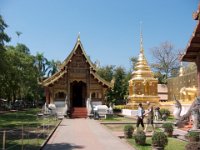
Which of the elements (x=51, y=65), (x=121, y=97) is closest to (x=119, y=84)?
(x=121, y=97)

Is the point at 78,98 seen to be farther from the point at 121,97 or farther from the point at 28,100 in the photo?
the point at 28,100

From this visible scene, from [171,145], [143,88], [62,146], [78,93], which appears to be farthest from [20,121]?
[171,145]

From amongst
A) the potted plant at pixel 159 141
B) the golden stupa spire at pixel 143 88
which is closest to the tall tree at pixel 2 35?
the golden stupa spire at pixel 143 88

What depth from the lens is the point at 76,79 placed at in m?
34.4

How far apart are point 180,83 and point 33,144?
28.4 meters

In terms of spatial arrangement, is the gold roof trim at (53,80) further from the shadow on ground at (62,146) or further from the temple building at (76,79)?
the shadow on ground at (62,146)

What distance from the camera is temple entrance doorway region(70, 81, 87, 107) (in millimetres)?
36341

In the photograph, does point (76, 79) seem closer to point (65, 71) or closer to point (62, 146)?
point (65, 71)

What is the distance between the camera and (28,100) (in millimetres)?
93125

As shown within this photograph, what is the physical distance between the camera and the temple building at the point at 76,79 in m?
33.9

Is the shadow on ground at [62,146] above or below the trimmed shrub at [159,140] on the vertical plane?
below

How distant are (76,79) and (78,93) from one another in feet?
13.6

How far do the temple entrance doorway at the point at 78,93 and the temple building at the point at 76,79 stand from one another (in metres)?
1.18

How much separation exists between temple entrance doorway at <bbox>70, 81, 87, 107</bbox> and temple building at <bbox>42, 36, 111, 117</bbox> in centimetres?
118
